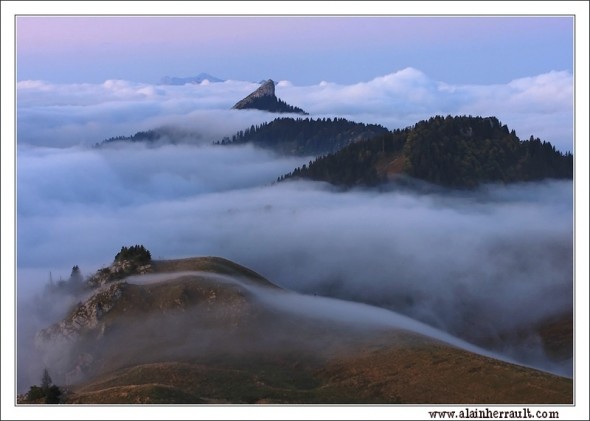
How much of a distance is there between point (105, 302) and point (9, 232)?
169 ft

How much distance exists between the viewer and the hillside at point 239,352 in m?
99.2

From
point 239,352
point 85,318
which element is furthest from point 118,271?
point 239,352

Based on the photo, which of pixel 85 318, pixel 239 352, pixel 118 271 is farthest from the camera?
pixel 118 271

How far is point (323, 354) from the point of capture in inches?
4712

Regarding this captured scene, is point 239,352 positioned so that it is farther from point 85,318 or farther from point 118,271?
point 118,271

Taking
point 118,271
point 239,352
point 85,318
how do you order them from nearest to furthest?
point 239,352 → point 85,318 → point 118,271

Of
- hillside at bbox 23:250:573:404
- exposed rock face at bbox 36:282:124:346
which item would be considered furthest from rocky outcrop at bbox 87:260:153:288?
exposed rock face at bbox 36:282:124:346

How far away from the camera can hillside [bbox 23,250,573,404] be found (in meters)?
99.2

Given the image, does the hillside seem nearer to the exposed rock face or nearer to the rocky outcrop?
the exposed rock face

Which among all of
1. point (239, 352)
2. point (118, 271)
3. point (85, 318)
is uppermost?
point (118, 271)

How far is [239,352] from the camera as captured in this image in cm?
12275

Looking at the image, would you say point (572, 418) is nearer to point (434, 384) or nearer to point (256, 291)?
point (434, 384)

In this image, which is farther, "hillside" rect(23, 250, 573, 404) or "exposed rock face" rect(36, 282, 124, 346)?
"exposed rock face" rect(36, 282, 124, 346)

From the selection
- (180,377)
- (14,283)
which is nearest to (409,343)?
(180,377)
